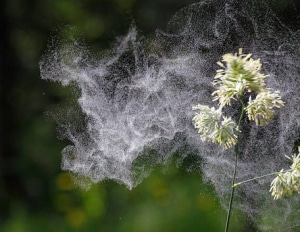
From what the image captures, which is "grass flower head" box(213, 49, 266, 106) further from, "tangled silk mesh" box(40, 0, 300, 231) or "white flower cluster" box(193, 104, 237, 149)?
"tangled silk mesh" box(40, 0, 300, 231)

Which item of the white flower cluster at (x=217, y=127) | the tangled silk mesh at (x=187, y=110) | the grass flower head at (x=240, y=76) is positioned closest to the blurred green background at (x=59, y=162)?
the tangled silk mesh at (x=187, y=110)

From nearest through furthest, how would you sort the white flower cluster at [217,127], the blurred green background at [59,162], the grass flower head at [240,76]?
the grass flower head at [240,76] → the white flower cluster at [217,127] → the blurred green background at [59,162]

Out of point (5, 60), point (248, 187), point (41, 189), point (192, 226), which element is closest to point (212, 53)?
point (248, 187)

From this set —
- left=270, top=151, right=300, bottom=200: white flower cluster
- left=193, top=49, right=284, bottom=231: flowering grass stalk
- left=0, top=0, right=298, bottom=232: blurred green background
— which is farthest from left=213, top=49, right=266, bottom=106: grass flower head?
left=0, top=0, right=298, bottom=232: blurred green background

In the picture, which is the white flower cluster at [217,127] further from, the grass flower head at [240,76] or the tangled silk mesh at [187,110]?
the tangled silk mesh at [187,110]

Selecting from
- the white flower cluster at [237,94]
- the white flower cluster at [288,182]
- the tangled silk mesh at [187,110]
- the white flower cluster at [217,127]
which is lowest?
the white flower cluster at [288,182]

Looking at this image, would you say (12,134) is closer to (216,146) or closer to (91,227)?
(91,227)
